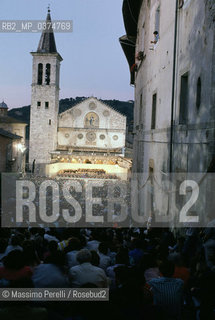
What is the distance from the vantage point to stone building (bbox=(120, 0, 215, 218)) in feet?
18.9

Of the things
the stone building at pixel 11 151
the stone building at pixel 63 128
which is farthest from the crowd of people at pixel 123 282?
the stone building at pixel 63 128

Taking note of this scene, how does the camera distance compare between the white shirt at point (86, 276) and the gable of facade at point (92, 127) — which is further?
the gable of facade at point (92, 127)

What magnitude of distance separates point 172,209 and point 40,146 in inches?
1579

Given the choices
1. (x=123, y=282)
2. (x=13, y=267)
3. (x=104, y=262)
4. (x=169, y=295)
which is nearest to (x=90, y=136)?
(x=104, y=262)

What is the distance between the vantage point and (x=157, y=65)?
10.6m

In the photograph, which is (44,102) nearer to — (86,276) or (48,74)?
(48,74)

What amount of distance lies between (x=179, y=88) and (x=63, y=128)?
43334mm

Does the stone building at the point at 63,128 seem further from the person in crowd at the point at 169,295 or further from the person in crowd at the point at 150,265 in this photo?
the person in crowd at the point at 169,295

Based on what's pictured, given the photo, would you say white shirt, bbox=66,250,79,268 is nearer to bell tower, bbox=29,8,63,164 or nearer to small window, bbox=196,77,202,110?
small window, bbox=196,77,202,110

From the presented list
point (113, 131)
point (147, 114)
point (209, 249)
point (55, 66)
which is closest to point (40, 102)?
point (55, 66)

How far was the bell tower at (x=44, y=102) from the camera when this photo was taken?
46.9m

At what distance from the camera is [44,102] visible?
156 feet

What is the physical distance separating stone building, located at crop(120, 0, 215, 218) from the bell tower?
35.0m

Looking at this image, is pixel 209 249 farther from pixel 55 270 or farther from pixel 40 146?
pixel 40 146
